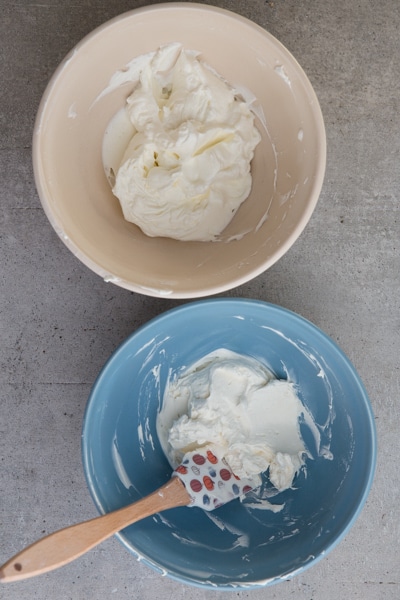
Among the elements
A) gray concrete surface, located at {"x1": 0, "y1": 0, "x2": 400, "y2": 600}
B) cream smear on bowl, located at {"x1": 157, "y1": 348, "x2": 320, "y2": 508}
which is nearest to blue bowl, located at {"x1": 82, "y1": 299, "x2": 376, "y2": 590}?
cream smear on bowl, located at {"x1": 157, "y1": 348, "x2": 320, "y2": 508}

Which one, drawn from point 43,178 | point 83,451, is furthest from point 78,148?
point 83,451

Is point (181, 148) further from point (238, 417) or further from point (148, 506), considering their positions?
point (148, 506)

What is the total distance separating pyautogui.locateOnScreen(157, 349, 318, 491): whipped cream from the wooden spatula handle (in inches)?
4.7

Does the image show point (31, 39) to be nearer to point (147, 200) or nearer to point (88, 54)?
point (88, 54)

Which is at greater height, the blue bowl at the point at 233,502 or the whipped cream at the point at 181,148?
the whipped cream at the point at 181,148

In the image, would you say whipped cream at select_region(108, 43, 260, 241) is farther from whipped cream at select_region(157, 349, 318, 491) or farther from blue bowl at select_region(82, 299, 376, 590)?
whipped cream at select_region(157, 349, 318, 491)

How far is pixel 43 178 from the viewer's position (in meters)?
0.98

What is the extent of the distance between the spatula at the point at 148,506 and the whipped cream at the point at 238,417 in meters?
0.03

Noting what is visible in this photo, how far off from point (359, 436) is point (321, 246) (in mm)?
448

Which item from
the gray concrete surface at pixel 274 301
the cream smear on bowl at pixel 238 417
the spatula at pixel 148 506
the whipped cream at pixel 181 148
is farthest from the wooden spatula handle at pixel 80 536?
the whipped cream at pixel 181 148

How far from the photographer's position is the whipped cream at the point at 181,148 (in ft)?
3.59

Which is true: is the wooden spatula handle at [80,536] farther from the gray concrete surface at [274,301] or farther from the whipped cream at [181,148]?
the whipped cream at [181,148]

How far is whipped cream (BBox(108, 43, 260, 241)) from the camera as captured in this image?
109cm

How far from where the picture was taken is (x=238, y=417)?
119 cm
